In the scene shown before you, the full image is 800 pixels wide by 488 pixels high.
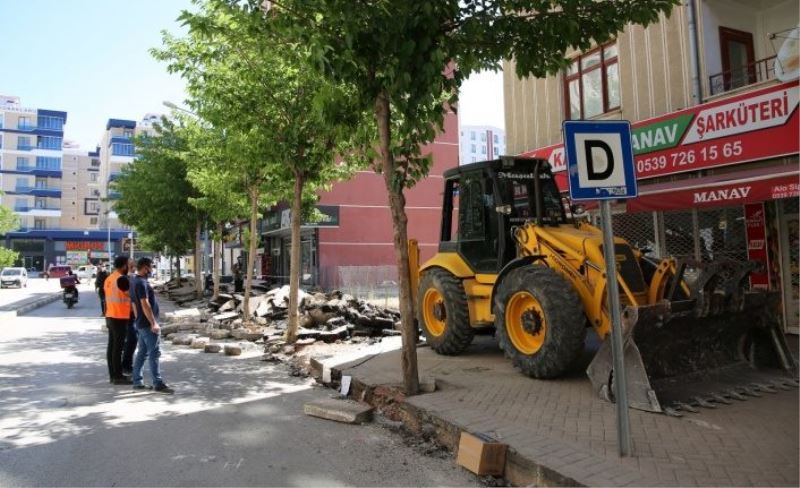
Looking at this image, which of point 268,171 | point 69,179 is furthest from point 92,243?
point 268,171

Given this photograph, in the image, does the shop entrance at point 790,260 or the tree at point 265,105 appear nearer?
the shop entrance at point 790,260

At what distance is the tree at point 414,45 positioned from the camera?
585 cm

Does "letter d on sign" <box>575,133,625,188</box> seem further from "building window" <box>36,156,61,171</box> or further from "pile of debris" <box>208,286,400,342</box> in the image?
"building window" <box>36,156,61,171</box>

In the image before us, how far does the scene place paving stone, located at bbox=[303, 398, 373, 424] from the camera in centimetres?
584

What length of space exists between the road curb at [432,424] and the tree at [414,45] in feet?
1.06

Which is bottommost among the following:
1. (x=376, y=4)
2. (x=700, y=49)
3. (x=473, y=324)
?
(x=473, y=324)

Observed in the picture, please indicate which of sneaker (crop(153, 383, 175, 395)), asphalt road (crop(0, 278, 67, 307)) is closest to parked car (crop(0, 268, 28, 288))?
asphalt road (crop(0, 278, 67, 307))

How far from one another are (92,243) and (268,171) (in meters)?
79.5

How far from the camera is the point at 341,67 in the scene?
19.8ft

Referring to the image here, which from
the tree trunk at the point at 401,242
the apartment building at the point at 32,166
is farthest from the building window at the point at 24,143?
the tree trunk at the point at 401,242

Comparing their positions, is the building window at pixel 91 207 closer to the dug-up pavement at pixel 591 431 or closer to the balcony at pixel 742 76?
the balcony at pixel 742 76

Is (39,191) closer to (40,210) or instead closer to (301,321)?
(40,210)

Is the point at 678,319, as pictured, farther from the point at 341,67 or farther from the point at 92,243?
the point at 92,243

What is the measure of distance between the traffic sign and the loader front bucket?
1543 millimetres
